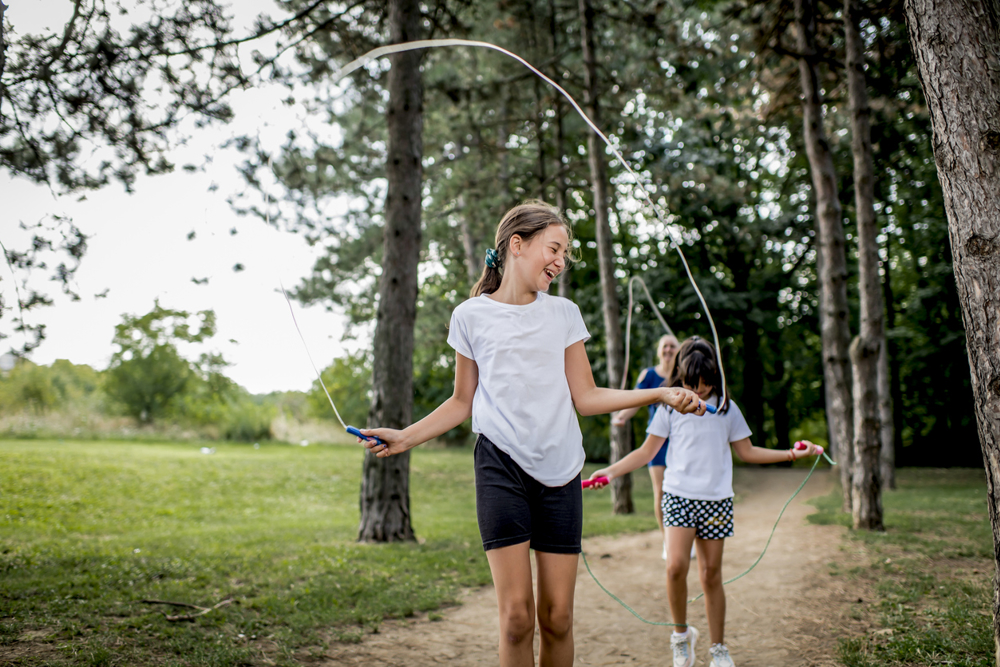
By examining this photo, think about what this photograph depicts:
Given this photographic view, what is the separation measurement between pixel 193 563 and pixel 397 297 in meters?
3.41

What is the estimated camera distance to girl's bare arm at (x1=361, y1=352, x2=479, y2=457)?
249cm

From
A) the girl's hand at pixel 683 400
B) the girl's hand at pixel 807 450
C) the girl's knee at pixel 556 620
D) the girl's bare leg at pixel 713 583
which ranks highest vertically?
the girl's hand at pixel 683 400

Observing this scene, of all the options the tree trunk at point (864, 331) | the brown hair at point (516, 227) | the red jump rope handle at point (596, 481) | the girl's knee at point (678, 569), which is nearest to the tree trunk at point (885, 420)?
the tree trunk at point (864, 331)

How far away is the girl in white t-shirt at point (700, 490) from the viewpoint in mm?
3600

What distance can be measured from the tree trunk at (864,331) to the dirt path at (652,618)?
768 millimetres

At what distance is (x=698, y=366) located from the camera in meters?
3.83

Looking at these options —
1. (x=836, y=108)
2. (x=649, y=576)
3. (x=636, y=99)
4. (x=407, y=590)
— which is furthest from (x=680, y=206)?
(x=407, y=590)

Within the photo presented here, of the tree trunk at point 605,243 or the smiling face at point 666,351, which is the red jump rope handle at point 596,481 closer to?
the smiling face at point 666,351

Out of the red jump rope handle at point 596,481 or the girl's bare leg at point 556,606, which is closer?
the girl's bare leg at point 556,606

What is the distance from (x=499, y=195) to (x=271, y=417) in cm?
1412

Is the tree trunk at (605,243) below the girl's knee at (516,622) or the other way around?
the other way around

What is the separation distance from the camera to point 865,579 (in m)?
5.54

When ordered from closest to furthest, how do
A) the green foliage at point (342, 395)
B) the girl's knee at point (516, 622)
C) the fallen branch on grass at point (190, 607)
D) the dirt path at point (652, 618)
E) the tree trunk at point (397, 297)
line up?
the girl's knee at point (516, 622) → the dirt path at point (652, 618) → the fallen branch on grass at point (190, 607) → the tree trunk at point (397, 297) → the green foliage at point (342, 395)

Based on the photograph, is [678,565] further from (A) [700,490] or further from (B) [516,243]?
(B) [516,243]
